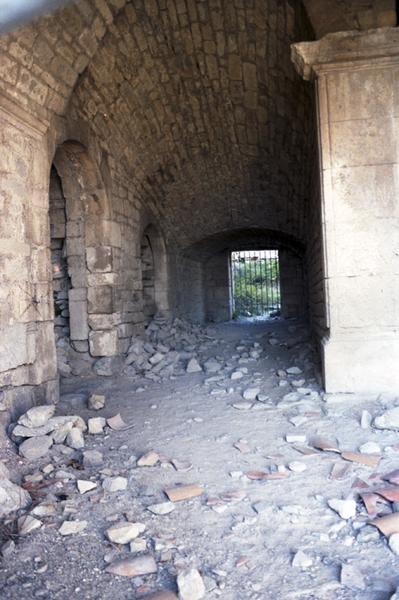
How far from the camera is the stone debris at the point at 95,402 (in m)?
4.70

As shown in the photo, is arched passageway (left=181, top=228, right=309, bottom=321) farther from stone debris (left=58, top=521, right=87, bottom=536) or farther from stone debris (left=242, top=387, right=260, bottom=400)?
stone debris (left=58, top=521, right=87, bottom=536)

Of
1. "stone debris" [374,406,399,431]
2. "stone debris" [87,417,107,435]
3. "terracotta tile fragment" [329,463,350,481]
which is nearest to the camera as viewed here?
"terracotta tile fragment" [329,463,350,481]

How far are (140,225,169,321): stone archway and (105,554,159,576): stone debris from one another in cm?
694

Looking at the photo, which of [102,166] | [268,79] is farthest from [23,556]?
[268,79]

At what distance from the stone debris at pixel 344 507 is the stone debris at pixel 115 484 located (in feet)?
3.83

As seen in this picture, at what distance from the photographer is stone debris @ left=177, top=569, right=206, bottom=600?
182 centimetres

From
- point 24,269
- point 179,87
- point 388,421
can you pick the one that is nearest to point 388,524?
point 388,421

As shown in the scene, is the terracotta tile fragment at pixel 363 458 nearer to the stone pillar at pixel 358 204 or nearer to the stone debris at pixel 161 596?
the stone pillar at pixel 358 204

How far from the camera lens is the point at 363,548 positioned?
209 cm

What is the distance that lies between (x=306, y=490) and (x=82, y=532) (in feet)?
3.89

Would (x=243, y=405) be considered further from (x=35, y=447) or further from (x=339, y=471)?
(x=35, y=447)

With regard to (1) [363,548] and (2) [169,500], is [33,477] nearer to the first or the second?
(2) [169,500]

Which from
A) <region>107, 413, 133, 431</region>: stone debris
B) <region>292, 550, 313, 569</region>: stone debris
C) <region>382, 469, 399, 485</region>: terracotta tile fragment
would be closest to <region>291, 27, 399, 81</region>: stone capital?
<region>382, 469, 399, 485</region>: terracotta tile fragment

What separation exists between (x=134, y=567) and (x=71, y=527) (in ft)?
1.70
